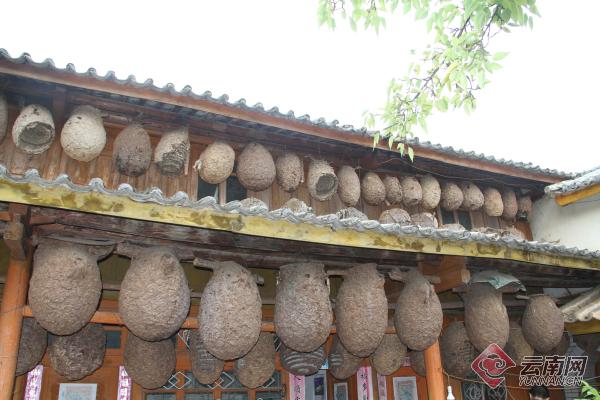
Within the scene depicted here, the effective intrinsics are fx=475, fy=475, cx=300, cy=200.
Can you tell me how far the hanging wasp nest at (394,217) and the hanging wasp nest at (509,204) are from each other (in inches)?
95.3

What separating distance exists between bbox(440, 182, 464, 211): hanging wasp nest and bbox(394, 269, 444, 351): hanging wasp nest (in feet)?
10.7

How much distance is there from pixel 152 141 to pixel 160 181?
611mm

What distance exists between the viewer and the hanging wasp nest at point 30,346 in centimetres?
435

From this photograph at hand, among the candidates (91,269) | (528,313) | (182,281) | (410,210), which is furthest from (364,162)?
(91,269)

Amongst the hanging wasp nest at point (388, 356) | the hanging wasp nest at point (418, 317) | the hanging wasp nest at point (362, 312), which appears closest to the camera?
the hanging wasp nest at point (362, 312)

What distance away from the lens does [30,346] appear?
173 inches

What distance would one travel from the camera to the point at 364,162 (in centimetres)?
766

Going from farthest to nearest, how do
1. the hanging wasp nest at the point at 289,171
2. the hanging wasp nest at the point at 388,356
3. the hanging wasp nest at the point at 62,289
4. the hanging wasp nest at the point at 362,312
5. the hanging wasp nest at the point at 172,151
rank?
the hanging wasp nest at the point at 289,171 < the hanging wasp nest at the point at 172,151 < the hanging wasp nest at the point at 388,356 < the hanging wasp nest at the point at 362,312 < the hanging wasp nest at the point at 62,289

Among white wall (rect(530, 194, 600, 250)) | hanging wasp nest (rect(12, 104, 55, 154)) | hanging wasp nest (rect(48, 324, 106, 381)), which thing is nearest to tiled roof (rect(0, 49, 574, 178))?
hanging wasp nest (rect(12, 104, 55, 154))

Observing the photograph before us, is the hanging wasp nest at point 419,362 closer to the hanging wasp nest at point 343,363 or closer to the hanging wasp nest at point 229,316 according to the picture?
the hanging wasp nest at point 343,363

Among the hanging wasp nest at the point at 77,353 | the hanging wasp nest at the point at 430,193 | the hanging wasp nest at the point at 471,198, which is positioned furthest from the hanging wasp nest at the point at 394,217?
the hanging wasp nest at the point at 77,353

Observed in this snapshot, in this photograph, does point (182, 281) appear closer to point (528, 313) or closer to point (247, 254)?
point (247, 254)

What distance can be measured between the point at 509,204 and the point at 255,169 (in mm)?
5069

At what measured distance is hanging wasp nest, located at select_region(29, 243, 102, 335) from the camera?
386cm
